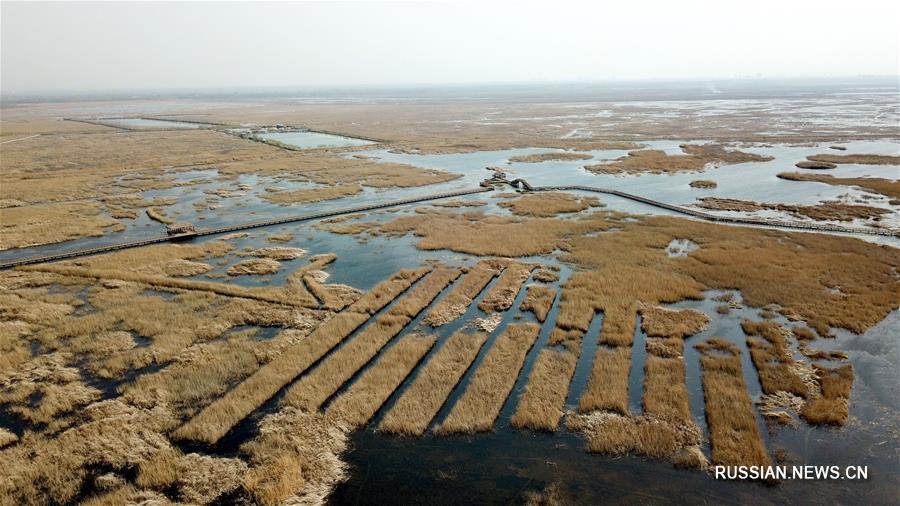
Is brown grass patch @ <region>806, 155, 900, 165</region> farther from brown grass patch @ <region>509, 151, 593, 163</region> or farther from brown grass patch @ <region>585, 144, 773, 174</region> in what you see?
brown grass patch @ <region>509, 151, 593, 163</region>

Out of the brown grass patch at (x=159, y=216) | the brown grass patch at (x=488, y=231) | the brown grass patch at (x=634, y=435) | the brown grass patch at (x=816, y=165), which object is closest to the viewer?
the brown grass patch at (x=634, y=435)

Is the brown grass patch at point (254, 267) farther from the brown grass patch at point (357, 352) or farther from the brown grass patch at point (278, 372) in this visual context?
the brown grass patch at point (357, 352)

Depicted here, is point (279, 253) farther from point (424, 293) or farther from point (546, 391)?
point (546, 391)

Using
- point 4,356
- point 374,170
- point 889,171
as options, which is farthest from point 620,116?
point 4,356

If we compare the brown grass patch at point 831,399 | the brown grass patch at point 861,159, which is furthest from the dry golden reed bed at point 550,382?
the brown grass patch at point 861,159

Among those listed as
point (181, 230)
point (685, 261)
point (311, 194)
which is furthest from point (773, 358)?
point (311, 194)

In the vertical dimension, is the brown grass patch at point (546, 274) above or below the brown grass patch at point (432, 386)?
above
